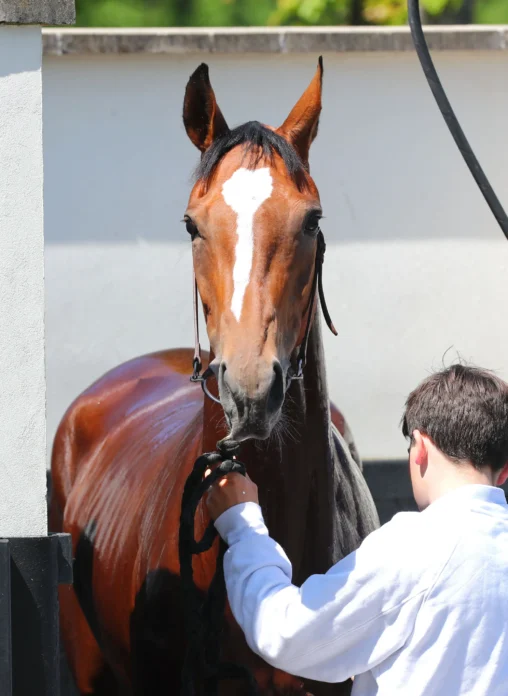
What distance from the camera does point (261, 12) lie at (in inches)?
358

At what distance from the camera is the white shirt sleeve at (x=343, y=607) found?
6.15 feet

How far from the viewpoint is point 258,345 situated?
208 cm

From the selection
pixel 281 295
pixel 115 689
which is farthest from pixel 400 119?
pixel 281 295

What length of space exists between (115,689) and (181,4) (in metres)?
6.93

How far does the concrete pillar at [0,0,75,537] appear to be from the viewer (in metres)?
2.34

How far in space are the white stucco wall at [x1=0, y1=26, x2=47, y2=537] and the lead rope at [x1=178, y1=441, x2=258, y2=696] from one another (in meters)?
0.33

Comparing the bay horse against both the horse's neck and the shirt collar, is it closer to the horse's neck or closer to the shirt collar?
the horse's neck

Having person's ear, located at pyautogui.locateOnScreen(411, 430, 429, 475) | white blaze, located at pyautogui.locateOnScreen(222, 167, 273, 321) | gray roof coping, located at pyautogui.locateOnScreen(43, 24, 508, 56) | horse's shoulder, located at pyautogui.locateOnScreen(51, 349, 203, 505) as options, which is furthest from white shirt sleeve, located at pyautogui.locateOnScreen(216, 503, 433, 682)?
gray roof coping, located at pyautogui.locateOnScreen(43, 24, 508, 56)

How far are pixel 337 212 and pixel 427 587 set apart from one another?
4470 millimetres

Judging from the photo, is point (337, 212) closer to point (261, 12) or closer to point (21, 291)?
point (261, 12)

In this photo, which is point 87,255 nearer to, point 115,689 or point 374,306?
point 374,306

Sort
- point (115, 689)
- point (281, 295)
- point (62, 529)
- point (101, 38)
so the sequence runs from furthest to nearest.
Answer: point (101, 38) → point (62, 529) → point (115, 689) → point (281, 295)

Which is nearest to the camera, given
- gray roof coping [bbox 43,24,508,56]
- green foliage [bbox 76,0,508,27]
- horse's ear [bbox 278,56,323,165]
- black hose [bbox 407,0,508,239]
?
horse's ear [bbox 278,56,323,165]

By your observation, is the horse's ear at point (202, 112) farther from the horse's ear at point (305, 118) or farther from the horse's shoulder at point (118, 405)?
the horse's shoulder at point (118, 405)
